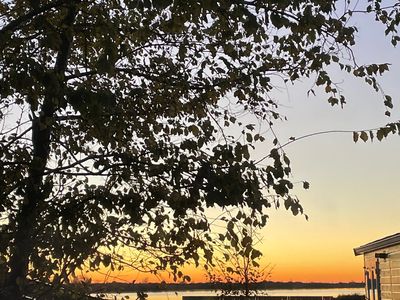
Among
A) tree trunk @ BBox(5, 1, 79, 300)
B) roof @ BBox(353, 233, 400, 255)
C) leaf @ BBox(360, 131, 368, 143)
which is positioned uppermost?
roof @ BBox(353, 233, 400, 255)

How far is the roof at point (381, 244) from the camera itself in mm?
19516

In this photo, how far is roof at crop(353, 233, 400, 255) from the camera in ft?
64.0

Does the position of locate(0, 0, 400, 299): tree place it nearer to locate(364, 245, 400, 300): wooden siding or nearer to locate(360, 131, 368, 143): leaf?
locate(360, 131, 368, 143): leaf

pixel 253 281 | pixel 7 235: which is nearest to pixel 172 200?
pixel 7 235

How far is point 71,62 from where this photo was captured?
769cm

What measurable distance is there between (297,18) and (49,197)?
280cm

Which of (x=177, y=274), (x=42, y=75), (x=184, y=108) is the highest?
(x=184, y=108)

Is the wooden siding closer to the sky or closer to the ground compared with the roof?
closer to the ground

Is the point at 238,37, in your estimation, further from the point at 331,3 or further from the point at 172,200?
the point at 172,200

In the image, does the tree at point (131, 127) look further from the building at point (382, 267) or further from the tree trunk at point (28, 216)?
the building at point (382, 267)

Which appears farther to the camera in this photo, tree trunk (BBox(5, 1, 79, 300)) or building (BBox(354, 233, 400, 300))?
building (BBox(354, 233, 400, 300))

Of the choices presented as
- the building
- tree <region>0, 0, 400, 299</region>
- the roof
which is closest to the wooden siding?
the building

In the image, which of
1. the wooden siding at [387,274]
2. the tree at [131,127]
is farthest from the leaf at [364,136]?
the wooden siding at [387,274]

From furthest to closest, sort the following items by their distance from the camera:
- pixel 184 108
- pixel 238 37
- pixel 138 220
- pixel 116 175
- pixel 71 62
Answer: pixel 71 62
pixel 184 108
pixel 238 37
pixel 116 175
pixel 138 220
